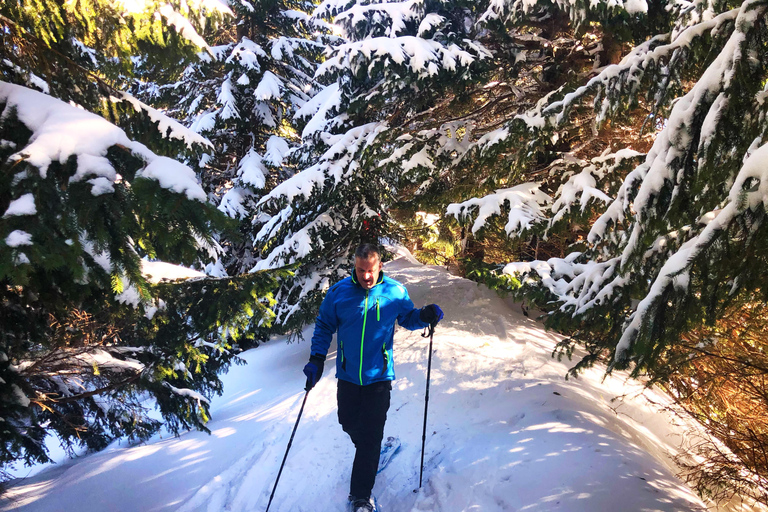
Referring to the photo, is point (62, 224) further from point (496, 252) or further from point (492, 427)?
point (496, 252)

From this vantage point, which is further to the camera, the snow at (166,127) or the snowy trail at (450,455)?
the snow at (166,127)

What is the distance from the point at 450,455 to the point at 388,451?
0.70 m

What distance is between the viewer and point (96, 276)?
2.42m

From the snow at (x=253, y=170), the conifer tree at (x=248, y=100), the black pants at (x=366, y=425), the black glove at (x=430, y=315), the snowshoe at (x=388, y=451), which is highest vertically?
the conifer tree at (x=248, y=100)

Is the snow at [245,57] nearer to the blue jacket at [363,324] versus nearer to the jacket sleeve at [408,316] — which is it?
the blue jacket at [363,324]

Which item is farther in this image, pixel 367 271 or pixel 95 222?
pixel 367 271

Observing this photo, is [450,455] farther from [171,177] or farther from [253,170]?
[253,170]

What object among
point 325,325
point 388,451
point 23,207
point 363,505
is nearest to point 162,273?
point 325,325

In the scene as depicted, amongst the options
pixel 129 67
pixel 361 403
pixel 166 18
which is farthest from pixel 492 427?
pixel 129 67

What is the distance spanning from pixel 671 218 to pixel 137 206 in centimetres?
284

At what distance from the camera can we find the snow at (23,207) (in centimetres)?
184

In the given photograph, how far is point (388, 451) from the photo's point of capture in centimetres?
431

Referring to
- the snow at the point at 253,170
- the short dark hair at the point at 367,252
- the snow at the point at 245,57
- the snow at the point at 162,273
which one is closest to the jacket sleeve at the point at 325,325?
the short dark hair at the point at 367,252

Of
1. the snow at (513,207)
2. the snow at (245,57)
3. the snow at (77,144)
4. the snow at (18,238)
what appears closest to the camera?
the snow at (18,238)
